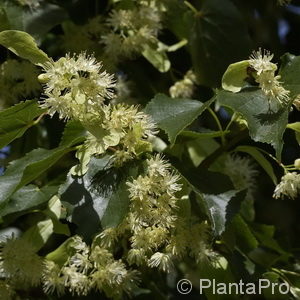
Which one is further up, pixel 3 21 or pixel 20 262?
pixel 3 21

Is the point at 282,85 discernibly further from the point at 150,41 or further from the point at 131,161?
the point at 150,41

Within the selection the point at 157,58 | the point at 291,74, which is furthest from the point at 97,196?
the point at 157,58

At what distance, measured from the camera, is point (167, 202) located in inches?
50.9

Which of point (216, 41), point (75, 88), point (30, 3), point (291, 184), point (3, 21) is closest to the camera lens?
point (75, 88)

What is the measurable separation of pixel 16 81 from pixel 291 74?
67cm

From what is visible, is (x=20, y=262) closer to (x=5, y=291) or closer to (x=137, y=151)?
(x=5, y=291)

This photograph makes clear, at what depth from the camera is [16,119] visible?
4.64 feet

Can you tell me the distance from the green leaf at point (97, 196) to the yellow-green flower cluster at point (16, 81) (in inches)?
16.8

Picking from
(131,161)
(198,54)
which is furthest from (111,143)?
(198,54)

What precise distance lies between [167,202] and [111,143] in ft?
0.46

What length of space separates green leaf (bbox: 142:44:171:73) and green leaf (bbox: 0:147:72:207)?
53 centimetres

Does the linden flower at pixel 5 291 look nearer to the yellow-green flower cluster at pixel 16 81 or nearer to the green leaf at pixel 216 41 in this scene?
the yellow-green flower cluster at pixel 16 81

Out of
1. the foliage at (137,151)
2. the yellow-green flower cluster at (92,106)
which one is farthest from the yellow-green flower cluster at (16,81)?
the yellow-green flower cluster at (92,106)

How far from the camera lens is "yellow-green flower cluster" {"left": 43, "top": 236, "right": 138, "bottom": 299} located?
139cm
